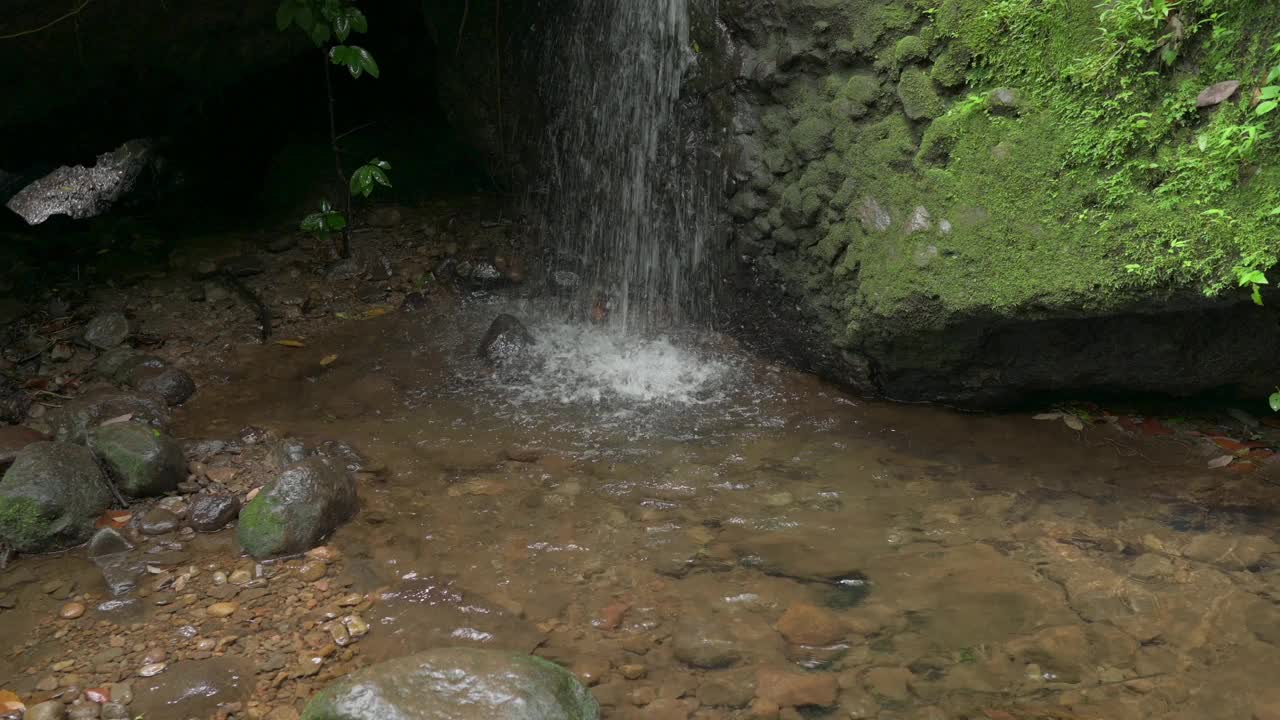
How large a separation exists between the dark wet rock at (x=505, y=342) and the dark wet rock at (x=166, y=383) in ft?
4.94

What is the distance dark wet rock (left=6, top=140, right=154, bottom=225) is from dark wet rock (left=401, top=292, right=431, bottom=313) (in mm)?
3049

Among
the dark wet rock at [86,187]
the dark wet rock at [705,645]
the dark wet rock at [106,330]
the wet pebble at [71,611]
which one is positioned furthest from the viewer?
the dark wet rock at [86,187]

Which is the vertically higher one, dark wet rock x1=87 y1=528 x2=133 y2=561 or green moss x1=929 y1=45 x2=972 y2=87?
green moss x1=929 y1=45 x2=972 y2=87

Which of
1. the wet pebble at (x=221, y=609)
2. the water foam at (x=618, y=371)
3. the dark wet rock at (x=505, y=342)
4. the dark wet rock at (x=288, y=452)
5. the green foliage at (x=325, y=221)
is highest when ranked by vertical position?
the green foliage at (x=325, y=221)

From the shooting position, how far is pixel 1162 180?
3.41 m

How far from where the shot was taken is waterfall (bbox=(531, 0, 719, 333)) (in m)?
5.16

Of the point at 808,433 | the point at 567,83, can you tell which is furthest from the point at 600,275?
the point at 808,433

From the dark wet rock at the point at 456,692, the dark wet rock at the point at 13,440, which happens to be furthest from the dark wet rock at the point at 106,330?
the dark wet rock at the point at 456,692

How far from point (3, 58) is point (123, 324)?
60.1 inches

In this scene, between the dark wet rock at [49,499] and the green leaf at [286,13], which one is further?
the green leaf at [286,13]

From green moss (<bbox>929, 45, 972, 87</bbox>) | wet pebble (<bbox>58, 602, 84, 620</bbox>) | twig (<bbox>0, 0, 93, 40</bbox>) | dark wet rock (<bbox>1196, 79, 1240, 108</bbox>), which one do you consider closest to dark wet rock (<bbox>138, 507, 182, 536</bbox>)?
wet pebble (<bbox>58, 602, 84, 620</bbox>)

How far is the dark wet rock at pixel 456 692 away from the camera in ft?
7.89

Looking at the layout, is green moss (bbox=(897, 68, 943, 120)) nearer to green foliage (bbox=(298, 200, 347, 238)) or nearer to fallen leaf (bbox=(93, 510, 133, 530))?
green foliage (bbox=(298, 200, 347, 238))

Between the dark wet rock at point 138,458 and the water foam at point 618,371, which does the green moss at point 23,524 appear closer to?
the dark wet rock at point 138,458
